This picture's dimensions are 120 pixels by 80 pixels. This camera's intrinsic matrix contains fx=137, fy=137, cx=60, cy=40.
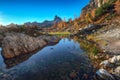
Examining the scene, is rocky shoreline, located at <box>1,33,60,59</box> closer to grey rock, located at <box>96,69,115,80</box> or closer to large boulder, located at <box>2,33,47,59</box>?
large boulder, located at <box>2,33,47,59</box>

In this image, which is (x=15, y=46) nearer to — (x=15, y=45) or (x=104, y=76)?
(x=15, y=45)

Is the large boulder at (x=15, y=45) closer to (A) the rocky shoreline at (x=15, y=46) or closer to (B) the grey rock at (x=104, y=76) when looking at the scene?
(A) the rocky shoreline at (x=15, y=46)

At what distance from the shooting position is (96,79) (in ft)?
73.3

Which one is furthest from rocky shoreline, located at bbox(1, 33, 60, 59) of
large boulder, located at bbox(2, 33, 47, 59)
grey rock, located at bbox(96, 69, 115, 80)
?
grey rock, located at bbox(96, 69, 115, 80)

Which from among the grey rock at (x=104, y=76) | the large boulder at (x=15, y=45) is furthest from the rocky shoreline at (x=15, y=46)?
the grey rock at (x=104, y=76)

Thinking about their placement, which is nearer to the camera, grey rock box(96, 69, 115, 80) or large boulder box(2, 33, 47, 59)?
grey rock box(96, 69, 115, 80)

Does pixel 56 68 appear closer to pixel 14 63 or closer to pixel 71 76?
pixel 71 76

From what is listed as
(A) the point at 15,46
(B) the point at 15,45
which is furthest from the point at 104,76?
(B) the point at 15,45

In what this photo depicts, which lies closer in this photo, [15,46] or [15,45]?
[15,46]

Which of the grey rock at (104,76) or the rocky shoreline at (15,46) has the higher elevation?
the rocky shoreline at (15,46)

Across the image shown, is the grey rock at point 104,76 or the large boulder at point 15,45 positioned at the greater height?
the large boulder at point 15,45

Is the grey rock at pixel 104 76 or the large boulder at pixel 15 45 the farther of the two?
the large boulder at pixel 15 45

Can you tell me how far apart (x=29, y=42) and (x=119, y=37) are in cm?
3422

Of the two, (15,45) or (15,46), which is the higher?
(15,45)
